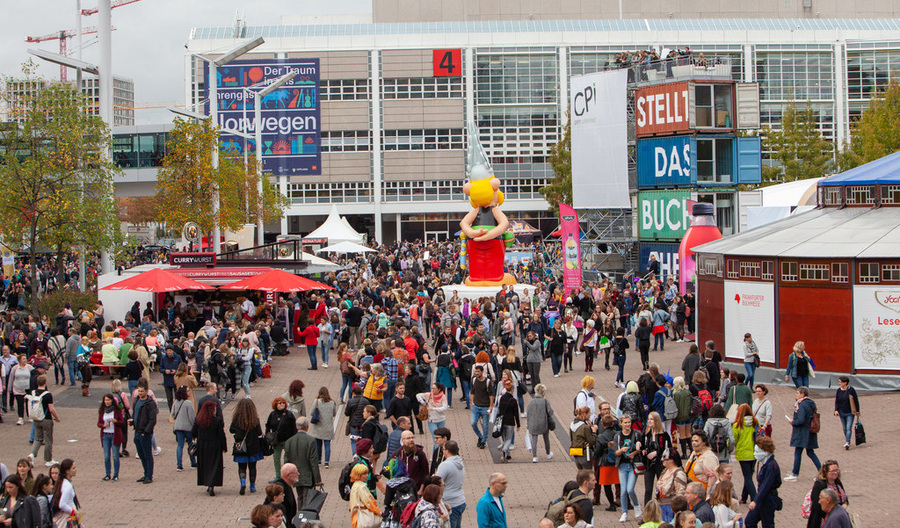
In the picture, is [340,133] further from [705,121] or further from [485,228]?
[485,228]

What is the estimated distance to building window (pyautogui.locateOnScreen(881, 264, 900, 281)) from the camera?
65.0ft

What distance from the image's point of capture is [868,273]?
2012 cm

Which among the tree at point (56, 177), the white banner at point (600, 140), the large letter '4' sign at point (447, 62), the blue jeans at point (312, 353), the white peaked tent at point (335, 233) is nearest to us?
the blue jeans at point (312, 353)

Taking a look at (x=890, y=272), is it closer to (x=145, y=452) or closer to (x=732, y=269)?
(x=732, y=269)

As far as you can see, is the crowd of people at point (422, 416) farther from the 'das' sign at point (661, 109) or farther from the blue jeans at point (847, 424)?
the 'das' sign at point (661, 109)

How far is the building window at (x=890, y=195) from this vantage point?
72.7 feet

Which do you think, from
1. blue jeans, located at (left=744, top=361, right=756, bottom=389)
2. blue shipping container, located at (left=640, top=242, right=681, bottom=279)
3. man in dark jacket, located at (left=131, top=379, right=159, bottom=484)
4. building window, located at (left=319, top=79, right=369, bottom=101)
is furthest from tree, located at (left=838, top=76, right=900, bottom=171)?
building window, located at (left=319, top=79, right=369, bottom=101)

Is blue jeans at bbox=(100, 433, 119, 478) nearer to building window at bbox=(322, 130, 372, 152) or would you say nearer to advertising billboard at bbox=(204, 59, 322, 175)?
advertising billboard at bbox=(204, 59, 322, 175)

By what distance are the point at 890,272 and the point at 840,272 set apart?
93cm

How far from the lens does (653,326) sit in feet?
86.3

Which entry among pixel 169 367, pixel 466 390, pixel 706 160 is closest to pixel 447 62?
pixel 706 160

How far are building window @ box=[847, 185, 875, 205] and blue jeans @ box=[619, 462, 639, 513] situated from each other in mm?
13277

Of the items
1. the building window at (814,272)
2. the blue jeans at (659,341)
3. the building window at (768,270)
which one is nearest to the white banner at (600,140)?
the blue jeans at (659,341)

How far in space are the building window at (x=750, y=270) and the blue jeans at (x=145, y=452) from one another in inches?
523
